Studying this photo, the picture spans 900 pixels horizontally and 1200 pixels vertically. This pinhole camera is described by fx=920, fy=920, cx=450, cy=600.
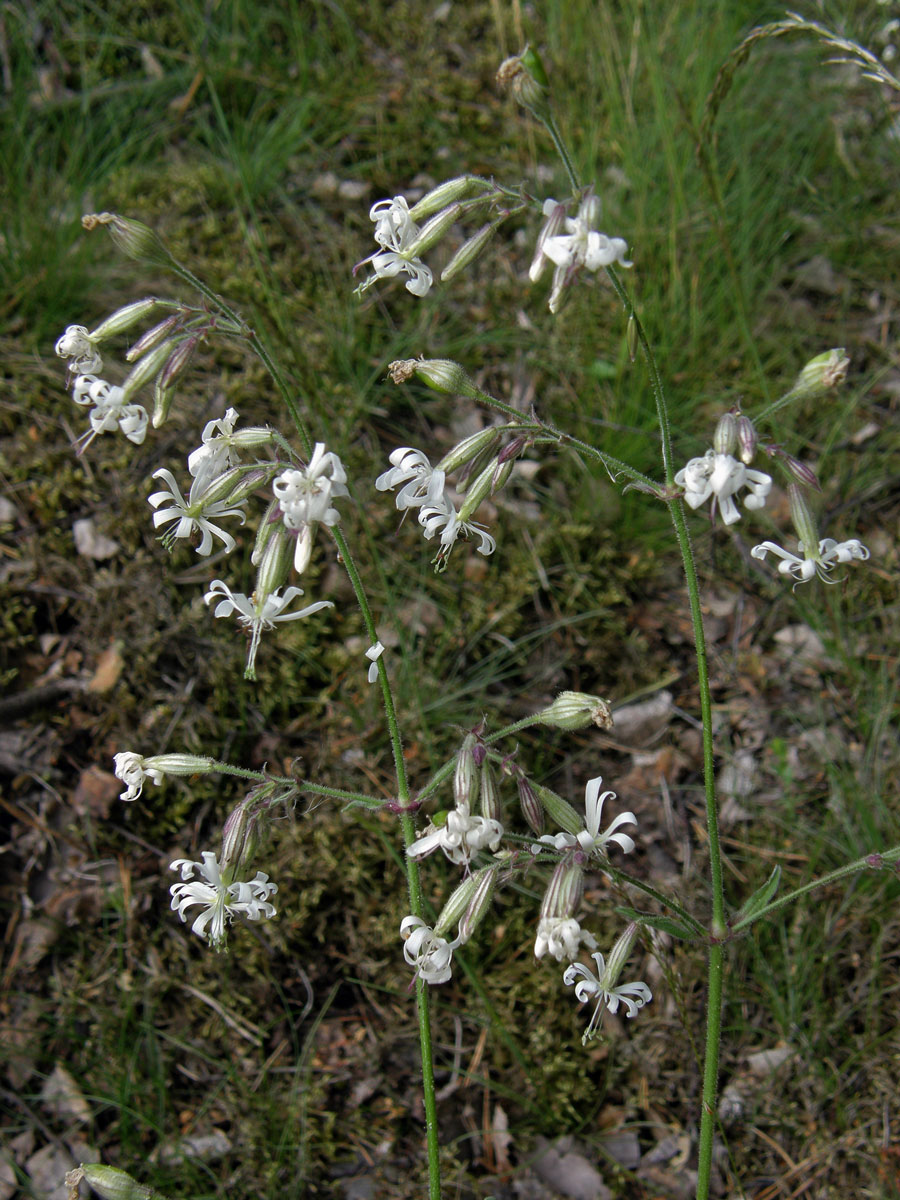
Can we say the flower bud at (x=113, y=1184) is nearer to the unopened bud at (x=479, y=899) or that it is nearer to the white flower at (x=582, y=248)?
the unopened bud at (x=479, y=899)

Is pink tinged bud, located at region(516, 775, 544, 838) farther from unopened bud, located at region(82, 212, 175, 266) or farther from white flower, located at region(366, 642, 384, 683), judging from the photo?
Answer: unopened bud, located at region(82, 212, 175, 266)

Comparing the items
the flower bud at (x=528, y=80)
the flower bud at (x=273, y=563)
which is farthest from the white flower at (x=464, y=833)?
the flower bud at (x=528, y=80)

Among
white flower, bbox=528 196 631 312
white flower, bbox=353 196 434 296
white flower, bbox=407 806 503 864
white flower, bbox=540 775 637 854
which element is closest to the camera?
white flower, bbox=528 196 631 312

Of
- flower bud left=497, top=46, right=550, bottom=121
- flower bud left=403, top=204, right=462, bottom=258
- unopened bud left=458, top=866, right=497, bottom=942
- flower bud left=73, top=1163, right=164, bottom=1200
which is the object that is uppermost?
flower bud left=497, top=46, right=550, bottom=121

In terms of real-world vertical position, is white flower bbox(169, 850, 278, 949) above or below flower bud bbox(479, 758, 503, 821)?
below

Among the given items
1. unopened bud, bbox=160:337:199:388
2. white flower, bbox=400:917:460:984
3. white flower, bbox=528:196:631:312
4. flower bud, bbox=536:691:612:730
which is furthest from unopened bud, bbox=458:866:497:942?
unopened bud, bbox=160:337:199:388

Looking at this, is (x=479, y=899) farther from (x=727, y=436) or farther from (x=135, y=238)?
(x=135, y=238)

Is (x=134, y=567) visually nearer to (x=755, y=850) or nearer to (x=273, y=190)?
(x=273, y=190)
